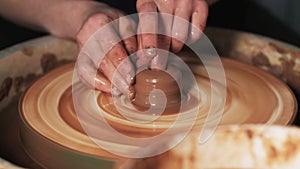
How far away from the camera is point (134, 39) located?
4.13 feet

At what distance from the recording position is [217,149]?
800 mm

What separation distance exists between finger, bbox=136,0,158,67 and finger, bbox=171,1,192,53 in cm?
5

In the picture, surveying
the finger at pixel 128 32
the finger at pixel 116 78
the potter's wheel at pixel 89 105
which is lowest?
the potter's wheel at pixel 89 105

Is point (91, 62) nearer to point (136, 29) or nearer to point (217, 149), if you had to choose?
point (136, 29)

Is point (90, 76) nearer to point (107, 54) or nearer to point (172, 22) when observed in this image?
point (107, 54)

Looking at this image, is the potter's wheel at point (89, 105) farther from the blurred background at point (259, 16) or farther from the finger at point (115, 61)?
the blurred background at point (259, 16)

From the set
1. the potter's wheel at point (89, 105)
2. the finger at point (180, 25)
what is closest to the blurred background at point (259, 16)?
the potter's wheel at point (89, 105)

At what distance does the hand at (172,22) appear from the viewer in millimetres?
1222

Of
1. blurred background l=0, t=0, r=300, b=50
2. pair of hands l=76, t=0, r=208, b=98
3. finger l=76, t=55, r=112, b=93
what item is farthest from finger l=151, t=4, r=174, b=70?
blurred background l=0, t=0, r=300, b=50

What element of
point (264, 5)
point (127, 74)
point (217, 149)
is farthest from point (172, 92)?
point (264, 5)

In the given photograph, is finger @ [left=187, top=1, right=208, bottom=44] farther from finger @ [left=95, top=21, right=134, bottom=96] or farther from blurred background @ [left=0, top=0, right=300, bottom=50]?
blurred background @ [left=0, top=0, right=300, bottom=50]

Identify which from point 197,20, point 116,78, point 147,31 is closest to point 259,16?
point 197,20

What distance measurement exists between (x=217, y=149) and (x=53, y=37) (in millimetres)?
868

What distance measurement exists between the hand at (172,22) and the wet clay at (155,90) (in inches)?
2.0
